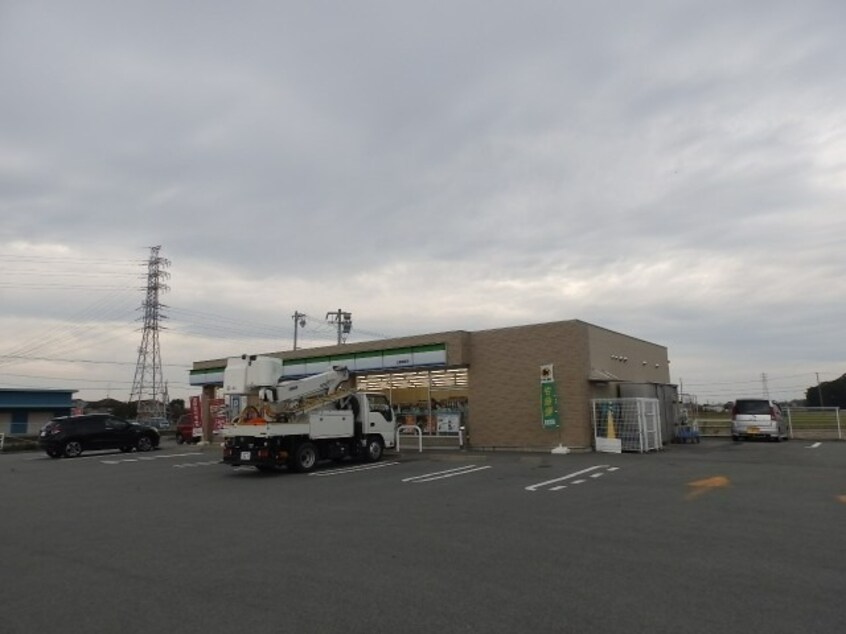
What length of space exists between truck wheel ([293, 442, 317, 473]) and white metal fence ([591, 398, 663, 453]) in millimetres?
9835

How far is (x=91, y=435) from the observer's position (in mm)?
26672

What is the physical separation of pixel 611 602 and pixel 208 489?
35.2ft

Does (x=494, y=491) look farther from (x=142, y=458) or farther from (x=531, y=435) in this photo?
(x=142, y=458)

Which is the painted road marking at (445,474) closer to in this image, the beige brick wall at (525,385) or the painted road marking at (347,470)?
the painted road marking at (347,470)

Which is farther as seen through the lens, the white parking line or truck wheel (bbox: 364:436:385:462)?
truck wheel (bbox: 364:436:385:462)

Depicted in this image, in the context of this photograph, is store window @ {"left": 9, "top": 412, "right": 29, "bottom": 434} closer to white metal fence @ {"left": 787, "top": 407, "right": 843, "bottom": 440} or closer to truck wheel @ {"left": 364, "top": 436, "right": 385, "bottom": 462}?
truck wheel @ {"left": 364, "top": 436, "right": 385, "bottom": 462}

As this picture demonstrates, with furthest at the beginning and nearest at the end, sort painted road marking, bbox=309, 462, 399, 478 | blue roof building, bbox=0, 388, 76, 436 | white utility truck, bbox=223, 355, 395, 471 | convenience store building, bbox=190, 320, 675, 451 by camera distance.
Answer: blue roof building, bbox=0, 388, 76, 436 < convenience store building, bbox=190, 320, 675, 451 < white utility truck, bbox=223, 355, 395, 471 < painted road marking, bbox=309, 462, 399, 478

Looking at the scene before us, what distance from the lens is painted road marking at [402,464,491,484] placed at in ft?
48.0

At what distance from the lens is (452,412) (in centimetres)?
2461

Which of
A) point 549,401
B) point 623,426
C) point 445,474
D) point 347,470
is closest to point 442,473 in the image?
point 445,474

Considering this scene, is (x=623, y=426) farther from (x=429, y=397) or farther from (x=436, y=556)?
(x=436, y=556)

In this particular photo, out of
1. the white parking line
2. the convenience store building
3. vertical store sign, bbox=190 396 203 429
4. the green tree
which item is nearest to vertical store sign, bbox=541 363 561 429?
the convenience store building

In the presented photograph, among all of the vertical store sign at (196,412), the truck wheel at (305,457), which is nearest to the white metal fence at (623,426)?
the truck wheel at (305,457)

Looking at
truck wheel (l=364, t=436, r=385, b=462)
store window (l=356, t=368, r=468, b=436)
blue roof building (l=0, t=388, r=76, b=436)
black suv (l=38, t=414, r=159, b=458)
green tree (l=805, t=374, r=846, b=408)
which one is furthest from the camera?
green tree (l=805, t=374, r=846, b=408)
